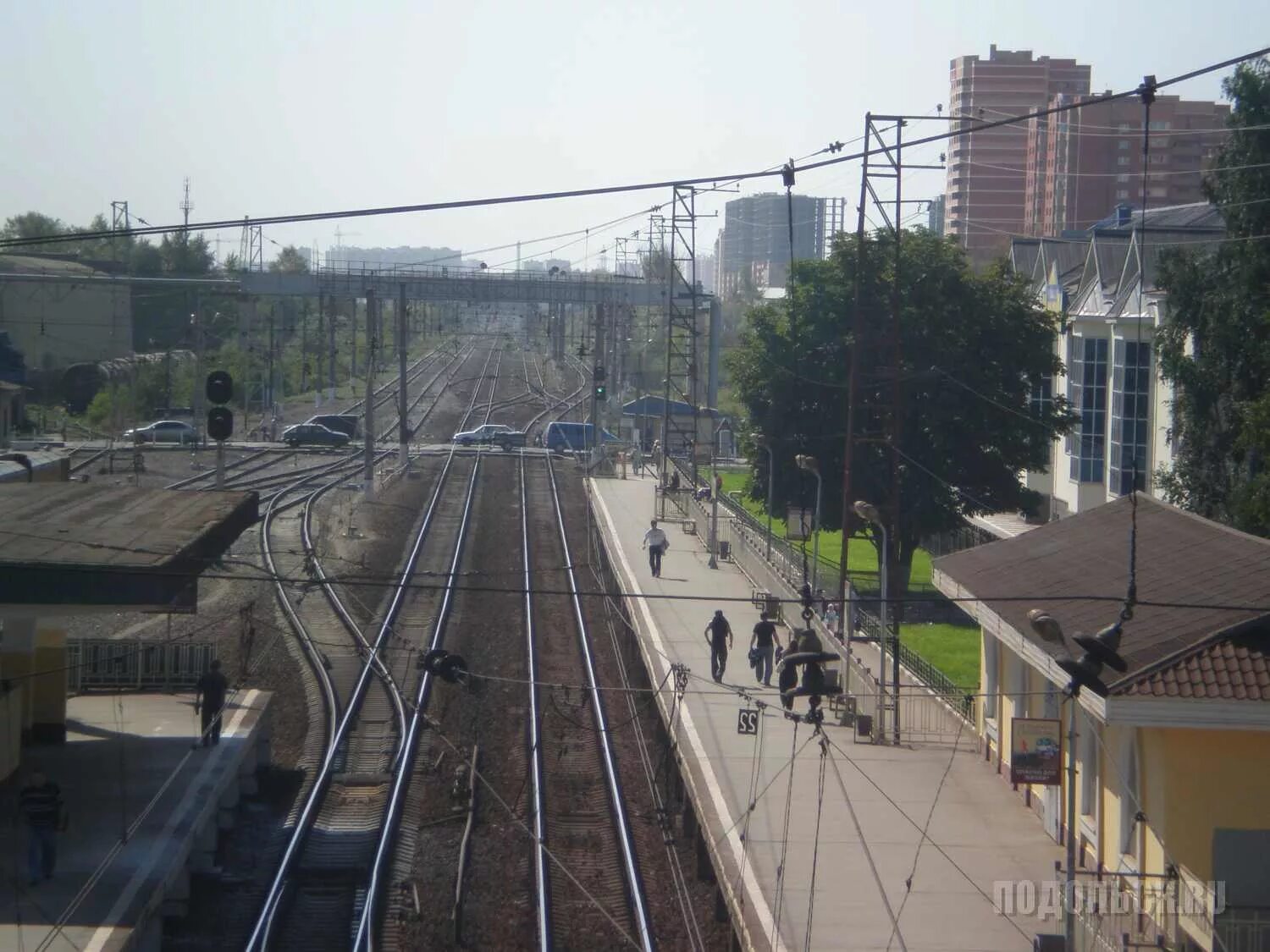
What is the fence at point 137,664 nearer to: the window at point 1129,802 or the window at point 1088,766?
the window at point 1088,766

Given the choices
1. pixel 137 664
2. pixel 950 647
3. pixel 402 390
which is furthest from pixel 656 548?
pixel 402 390

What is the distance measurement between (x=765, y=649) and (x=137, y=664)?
673cm

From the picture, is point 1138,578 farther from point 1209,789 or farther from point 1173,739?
point 1209,789

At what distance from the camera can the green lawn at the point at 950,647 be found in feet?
57.7

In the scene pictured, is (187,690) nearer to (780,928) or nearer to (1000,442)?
(780,928)

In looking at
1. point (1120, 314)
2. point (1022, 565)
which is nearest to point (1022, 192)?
point (1120, 314)

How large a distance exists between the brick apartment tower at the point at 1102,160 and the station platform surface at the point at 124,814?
6935 cm

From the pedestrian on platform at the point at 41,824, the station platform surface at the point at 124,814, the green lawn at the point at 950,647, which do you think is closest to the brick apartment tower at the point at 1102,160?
the green lawn at the point at 950,647

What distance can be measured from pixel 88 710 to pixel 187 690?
1077 millimetres

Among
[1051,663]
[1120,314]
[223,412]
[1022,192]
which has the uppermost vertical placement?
[1022,192]

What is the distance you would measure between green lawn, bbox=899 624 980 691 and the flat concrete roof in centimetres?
892

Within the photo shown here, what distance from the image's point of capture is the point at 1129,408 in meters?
24.0

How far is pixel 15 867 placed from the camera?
9.04 meters

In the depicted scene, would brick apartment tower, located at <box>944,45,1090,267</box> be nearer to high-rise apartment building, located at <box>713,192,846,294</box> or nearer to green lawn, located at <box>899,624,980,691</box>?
high-rise apartment building, located at <box>713,192,846,294</box>
